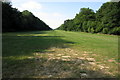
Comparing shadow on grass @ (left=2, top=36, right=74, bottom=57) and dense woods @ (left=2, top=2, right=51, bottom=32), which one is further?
dense woods @ (left=2, top=2, right=51, bottom=32)

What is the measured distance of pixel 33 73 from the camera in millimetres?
3232

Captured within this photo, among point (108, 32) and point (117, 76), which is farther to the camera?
point (108, 32)

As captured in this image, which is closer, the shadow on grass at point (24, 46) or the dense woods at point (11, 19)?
the shadow on grass at point (24, 46)

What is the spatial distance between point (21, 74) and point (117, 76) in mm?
2920

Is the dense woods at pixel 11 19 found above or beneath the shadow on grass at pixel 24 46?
above

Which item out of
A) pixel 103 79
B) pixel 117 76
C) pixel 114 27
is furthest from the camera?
pixel 114 27

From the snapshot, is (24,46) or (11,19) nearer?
(24,46)

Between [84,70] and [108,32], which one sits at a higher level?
[108,32]

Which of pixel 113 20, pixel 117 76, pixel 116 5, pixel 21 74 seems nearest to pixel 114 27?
pixel 113 20

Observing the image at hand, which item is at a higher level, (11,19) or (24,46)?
(11,19)

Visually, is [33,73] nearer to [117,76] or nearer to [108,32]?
[117,76]

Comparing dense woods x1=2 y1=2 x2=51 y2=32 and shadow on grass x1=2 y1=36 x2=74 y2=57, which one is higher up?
dense woods x1=2 y1=2 x2=51 y2=32

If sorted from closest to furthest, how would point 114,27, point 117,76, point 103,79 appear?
point 103,79 → point 117,76 → point 114,27

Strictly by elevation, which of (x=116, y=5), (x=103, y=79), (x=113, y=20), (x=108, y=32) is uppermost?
(x=116, y=5)
